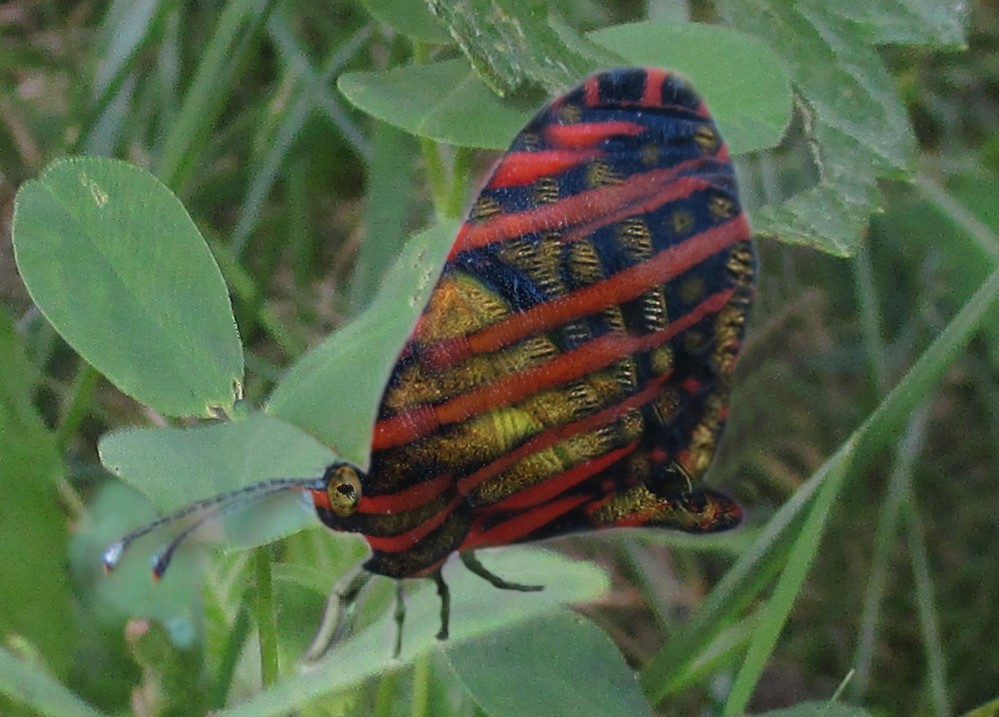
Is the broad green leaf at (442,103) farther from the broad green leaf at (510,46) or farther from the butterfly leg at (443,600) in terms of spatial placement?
the butterfly leg at (443,600)

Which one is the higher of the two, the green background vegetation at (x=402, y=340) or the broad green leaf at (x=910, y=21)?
the broad green leaf at (x=910, y=21)

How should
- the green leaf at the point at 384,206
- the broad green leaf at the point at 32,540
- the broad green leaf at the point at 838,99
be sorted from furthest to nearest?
1. the green leaf at the point at 384,206
2. the broad green leaf at the point at 32,540
3. the broad green leaf at the point at 838,99

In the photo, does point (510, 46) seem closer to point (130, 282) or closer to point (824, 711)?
point (130, 282)

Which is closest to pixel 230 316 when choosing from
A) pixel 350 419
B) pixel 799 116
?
pixel 350 419

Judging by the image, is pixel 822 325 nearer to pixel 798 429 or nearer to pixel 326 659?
pixel 798 429

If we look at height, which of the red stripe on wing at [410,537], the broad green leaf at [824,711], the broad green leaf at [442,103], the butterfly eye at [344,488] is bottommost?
the broad green leaf at [824,711]

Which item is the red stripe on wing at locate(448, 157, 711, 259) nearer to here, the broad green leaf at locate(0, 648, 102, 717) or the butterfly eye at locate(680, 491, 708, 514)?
the butterfly eye at locate(680, 491, 708, 514)

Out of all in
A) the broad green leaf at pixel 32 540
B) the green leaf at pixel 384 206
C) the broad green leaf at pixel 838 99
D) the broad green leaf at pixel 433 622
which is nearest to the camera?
the broad green leaf at pixel 433 622

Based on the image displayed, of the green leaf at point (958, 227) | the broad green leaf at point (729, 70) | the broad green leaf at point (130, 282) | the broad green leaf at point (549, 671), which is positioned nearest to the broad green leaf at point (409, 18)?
the broad green leaf at point (729, 70)
